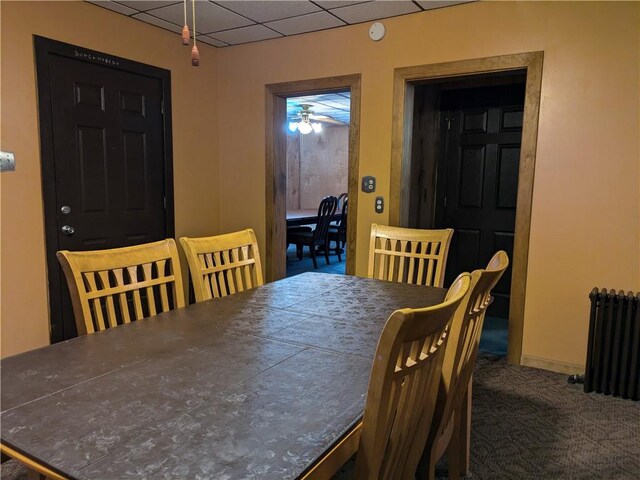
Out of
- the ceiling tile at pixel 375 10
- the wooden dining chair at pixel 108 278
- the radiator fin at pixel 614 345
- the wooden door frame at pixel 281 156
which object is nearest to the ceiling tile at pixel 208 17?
the wooden door frame at pixel 281 156

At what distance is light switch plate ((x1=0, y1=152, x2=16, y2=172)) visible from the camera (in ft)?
8.75

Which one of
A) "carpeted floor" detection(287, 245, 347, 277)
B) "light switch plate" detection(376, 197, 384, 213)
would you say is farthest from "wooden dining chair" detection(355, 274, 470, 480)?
"carpeted floor" detection(287, 245, 347, 277)

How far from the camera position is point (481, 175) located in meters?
3.94

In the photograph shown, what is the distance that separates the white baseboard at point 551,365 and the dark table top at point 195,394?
1.82m

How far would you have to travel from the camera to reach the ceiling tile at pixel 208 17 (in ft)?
10.1

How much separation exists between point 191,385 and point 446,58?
9.22 feet

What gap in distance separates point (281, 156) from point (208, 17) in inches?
47.9

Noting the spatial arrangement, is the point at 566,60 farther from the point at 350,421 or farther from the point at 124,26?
the point at 124,26

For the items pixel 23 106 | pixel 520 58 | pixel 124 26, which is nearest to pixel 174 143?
pixel 124 26

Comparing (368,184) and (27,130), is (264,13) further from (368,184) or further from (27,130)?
(27,130)

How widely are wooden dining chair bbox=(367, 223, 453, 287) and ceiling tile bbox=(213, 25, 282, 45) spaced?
76.5 inches

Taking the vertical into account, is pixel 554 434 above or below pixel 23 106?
below

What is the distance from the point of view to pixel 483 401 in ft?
8.32

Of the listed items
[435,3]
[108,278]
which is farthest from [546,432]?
[435,3]
